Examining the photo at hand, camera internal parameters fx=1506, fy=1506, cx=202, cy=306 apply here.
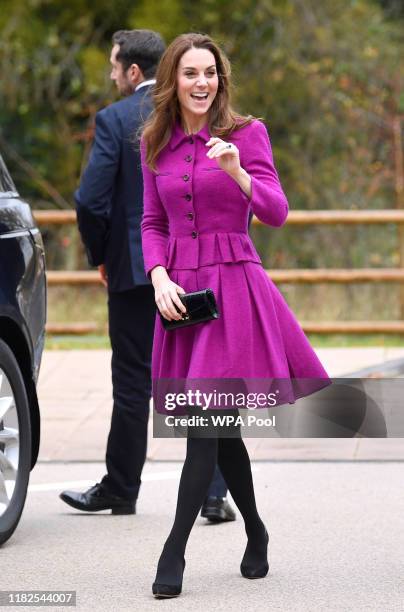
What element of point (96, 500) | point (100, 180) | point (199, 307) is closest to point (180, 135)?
point (199, 307)

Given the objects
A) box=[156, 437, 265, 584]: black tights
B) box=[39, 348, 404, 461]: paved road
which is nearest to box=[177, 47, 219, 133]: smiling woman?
box=[156, 437, 265, 584]: black tights

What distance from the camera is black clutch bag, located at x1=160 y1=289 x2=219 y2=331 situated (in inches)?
190

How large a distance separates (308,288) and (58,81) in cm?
608

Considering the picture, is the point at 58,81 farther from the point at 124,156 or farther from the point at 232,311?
the point at 232,311

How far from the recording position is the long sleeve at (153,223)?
508 centimetres

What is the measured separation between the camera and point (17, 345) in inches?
234

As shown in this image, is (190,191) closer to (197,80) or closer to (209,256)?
(209,256)

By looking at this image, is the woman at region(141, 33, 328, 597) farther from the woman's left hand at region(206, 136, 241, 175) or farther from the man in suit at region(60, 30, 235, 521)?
the man in suit at region(60, 30, 235, 521)

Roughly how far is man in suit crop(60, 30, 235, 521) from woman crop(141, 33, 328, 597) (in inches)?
42.7

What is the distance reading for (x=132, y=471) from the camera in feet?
20.8

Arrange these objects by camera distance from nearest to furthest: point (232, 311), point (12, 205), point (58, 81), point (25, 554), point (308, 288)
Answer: point (232, 311), point (25, 554), point (12, 205), point (308, 288), point (58, 81)

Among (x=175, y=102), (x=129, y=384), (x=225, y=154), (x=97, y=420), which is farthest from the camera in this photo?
(x=97, y=420)

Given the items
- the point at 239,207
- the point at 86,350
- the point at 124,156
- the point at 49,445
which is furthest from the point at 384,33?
the point at 239,207

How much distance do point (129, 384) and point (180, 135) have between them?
1585 millimetres
